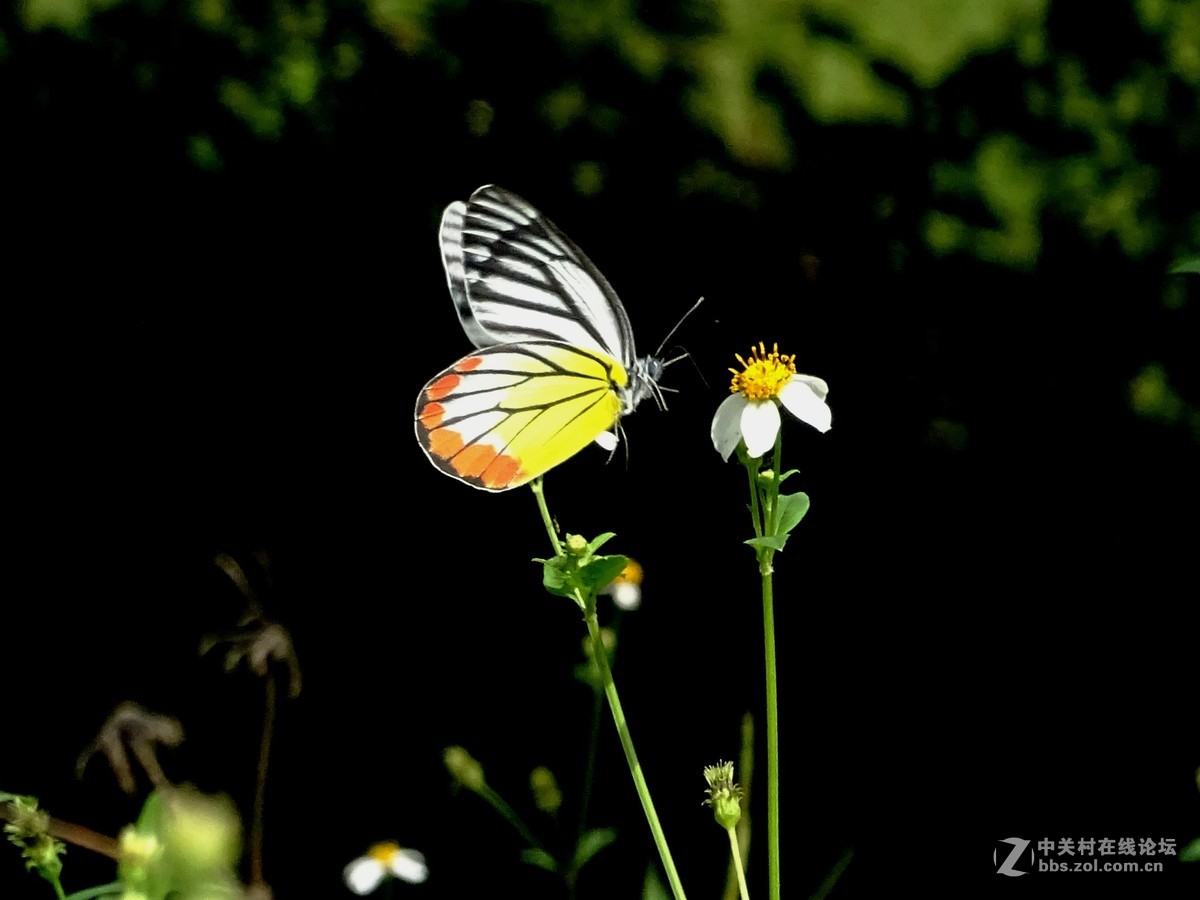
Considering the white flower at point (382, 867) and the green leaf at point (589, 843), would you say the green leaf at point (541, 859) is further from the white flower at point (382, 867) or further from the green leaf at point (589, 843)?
the white flower at point (382, 867)

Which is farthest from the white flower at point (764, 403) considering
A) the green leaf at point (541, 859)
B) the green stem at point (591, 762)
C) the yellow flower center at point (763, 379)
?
the green leaf at point (541, 859)

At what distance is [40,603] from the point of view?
2.76 meters

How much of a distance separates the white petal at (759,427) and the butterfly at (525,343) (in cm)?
38

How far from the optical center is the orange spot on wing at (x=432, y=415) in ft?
6.43

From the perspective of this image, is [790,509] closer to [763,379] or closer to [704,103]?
[763,379]

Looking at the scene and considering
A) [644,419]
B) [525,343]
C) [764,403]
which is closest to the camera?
[764,403]

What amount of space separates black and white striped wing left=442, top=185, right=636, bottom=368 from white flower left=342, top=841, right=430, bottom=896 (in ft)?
4.02

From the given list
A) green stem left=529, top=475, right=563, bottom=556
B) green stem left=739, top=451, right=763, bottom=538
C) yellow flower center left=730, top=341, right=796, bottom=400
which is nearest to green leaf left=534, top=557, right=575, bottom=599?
green stem left=529, top=475, right=563, bottom=556

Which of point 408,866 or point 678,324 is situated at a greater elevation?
point 678,324

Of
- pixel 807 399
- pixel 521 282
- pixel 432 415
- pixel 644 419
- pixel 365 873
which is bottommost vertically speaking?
pixel 365 873

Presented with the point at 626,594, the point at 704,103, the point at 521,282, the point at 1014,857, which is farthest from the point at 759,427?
the point at 1014,857

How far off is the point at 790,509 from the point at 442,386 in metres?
0.69

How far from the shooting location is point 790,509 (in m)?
1.54

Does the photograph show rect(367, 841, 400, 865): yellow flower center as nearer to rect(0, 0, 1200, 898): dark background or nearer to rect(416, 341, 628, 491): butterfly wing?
rect(0, 0, 1200, 898): dark background
